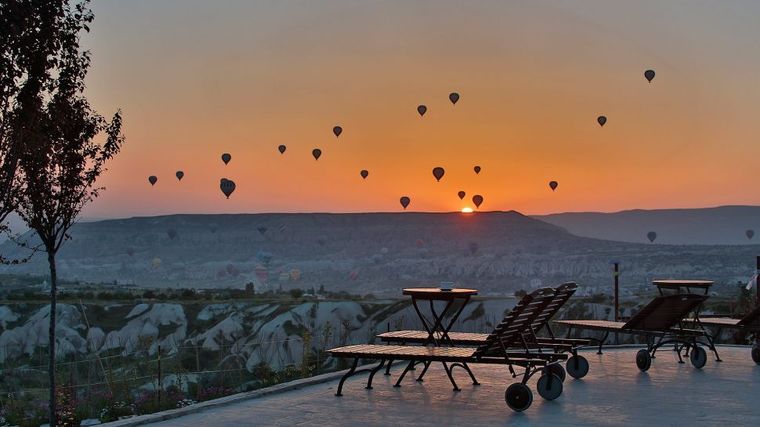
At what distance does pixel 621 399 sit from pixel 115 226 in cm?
12531

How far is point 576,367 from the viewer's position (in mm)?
9484

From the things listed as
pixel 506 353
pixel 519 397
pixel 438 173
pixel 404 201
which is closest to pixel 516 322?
pixel 506 353

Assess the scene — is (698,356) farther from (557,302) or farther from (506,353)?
(506,353)

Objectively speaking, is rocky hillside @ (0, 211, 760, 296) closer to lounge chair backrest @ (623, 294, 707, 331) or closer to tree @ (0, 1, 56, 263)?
lounge chair backrest @ (623, 294, 707, 331)

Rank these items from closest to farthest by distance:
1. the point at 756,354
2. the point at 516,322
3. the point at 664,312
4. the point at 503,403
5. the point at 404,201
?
the point at 503,403 < the point at 516,322 < the point at 664,312 < the point at 756,354 < the point at 404,201

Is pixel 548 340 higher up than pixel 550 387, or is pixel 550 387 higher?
pixel 548 340

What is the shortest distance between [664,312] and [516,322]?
2.95 meters

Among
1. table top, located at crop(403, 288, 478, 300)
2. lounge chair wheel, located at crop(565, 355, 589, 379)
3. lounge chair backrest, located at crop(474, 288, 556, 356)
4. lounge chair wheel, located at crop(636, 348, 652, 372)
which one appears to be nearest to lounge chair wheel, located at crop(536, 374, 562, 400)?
lounge chair backrest, located at crop(474, 288, 556, 356)

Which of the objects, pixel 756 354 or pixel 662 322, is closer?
pixel 662 322

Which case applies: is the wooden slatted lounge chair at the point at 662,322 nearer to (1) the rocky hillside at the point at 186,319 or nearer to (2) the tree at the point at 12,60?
(2) the tree at the point at 12,60

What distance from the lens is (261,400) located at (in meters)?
8.12

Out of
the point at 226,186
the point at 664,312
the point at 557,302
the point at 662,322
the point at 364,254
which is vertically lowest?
the point at 662,322

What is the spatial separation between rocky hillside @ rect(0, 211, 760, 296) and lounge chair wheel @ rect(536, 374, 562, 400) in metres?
65.7

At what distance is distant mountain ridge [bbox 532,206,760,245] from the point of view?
10673 centimetres
